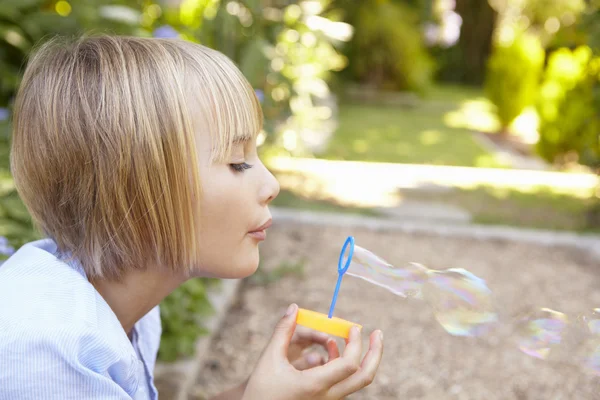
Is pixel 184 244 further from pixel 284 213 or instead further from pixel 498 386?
pixel 284 213

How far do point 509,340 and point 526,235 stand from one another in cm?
178

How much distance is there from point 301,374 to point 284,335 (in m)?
0.09

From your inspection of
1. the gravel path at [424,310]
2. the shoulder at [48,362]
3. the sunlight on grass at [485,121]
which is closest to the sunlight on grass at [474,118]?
the sunlight on grass at [485,121]

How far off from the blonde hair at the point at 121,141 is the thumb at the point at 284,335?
22 cm

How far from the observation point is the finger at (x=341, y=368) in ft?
3.88

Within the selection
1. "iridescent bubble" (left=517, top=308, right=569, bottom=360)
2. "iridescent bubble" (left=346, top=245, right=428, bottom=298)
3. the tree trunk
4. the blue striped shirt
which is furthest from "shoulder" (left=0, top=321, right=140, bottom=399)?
the tree trunk

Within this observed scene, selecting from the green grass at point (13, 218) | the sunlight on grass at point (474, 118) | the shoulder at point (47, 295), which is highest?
the shoulder at point (47, 295)

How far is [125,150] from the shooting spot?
1097mm

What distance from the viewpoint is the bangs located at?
115 cm

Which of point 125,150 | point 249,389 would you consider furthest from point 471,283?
point 125,150

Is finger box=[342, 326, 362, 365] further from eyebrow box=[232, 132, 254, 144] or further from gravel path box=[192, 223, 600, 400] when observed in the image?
gravel path box=[192, 223, 600, 400]

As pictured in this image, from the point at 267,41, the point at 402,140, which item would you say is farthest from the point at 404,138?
the point at 267,41

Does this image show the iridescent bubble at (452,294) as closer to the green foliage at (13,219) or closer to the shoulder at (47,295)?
the shoulder at (47,295)

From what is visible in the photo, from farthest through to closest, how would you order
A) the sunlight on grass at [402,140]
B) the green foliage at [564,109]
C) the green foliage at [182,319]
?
the sunlight on grass at [402,140]
the green foliage at [564,109]
the green foliage at [182,319]
